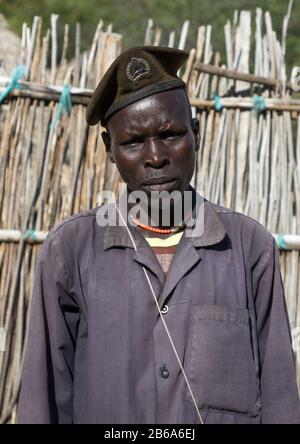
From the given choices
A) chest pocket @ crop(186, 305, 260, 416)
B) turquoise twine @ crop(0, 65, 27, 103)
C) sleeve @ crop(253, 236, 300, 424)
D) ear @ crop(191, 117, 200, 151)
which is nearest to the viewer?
chest pocket @ crop(186, 305, 260, 416)

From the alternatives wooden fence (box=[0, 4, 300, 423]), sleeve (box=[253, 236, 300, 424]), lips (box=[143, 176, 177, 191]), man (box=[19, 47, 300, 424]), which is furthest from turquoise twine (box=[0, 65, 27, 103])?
sleeve (box=[253, 236, 300, 424])

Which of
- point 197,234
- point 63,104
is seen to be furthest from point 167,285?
point 63,104

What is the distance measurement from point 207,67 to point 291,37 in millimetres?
5951

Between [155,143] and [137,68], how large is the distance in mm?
239

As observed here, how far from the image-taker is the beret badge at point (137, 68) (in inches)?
99.7

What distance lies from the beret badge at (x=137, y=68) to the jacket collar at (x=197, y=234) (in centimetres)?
46

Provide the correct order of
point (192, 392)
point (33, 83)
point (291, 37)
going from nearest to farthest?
point (192, 392), point (33, 83), point (291, 37)

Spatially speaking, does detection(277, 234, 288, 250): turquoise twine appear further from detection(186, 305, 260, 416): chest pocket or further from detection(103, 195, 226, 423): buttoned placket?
detection(186, 305, 260, 416): chest pocket

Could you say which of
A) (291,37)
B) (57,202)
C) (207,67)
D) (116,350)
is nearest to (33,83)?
(57,202)

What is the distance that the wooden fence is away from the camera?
14.3ft

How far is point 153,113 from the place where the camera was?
249 cm
